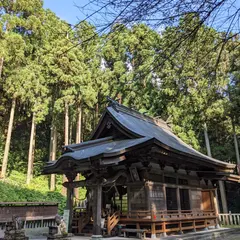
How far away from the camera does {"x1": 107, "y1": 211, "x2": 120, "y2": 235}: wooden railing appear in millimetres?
8572

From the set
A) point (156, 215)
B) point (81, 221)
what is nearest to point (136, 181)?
point (156, 215)

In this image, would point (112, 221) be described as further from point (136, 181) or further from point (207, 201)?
point (207, 201)

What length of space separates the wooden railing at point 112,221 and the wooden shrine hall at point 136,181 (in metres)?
0.03

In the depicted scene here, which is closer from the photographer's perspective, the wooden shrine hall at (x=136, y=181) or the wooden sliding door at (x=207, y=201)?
the wooden shrine hall at (x=136, y=181)

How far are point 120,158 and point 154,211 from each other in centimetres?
238

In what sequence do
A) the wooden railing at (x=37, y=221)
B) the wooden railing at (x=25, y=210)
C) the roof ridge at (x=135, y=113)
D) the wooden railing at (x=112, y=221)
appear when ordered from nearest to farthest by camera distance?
the wooden railing at (x=112, y=221) → the wooden railing at (x=25, y=210) → the roof ridge at (x=135, y=113) → the wooden railing at (x=37, y=221)

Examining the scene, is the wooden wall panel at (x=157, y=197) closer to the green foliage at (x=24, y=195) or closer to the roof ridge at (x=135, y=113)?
the roof ridge at (x=135, y=113)

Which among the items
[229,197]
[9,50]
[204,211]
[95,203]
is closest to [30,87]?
[9,50]

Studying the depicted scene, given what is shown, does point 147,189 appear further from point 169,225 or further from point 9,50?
point 9,50

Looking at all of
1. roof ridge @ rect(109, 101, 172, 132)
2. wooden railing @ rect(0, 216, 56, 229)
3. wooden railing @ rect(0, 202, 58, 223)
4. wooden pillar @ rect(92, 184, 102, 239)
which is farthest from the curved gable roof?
wooden railing @ rect(0, 216, 56, 229)

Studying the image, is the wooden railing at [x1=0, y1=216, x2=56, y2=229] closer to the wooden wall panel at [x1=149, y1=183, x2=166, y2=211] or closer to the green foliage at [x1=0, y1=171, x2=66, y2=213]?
the green foliage at [x1=0, y1=171, x2=66, y2=213]

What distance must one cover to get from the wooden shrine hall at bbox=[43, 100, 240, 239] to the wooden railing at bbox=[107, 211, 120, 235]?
31 mm

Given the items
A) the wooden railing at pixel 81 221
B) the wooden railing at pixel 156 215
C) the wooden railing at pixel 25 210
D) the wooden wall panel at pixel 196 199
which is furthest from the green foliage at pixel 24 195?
the wooden wall panel at pixel 196 199

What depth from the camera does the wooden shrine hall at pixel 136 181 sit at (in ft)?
26.4
